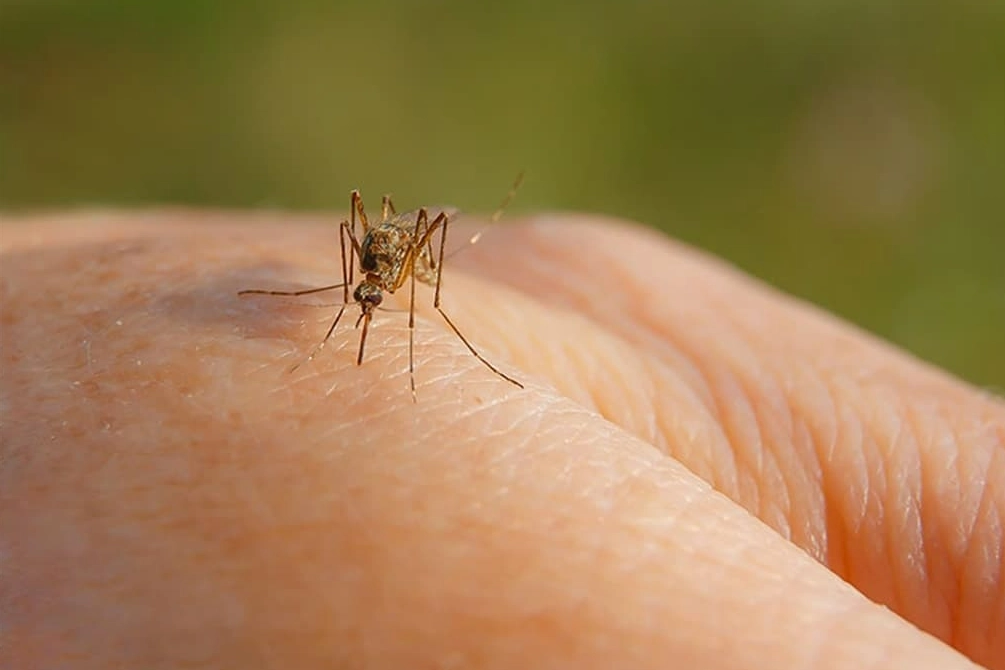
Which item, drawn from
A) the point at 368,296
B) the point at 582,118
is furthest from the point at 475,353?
the point at 582,118

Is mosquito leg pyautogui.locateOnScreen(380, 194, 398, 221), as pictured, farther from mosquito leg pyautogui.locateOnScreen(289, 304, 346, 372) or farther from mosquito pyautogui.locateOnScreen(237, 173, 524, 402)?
mosquito leg pyautogui.locateOnScreen(289, 304, 346, 372)

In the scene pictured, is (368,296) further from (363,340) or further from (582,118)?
(582,118)

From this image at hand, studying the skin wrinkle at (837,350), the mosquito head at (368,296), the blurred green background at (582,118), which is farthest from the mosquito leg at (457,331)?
the blurred green background at (582,118)

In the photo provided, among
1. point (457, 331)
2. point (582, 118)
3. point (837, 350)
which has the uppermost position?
point (582, 118)

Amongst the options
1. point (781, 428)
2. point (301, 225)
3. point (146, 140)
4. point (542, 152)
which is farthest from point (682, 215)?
point (781, 428)

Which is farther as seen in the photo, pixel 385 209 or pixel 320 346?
pixel 385 209

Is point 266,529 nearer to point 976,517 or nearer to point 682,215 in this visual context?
point 976,517

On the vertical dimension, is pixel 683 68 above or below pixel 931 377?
above
